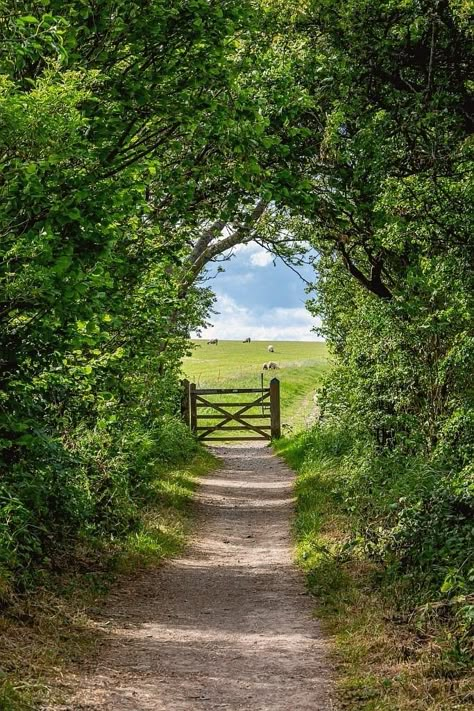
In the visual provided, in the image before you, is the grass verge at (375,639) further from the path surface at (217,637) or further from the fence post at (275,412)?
the fence post at (275,412)

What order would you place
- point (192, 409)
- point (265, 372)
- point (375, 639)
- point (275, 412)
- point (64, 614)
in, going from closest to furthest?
point (375, 639) → point (64, 614) → point (275, 412) → point (192, 409) → point (265, 372)

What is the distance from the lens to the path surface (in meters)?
6.61

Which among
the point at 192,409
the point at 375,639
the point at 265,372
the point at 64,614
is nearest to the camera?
the point at 375,639

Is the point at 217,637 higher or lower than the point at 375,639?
lower

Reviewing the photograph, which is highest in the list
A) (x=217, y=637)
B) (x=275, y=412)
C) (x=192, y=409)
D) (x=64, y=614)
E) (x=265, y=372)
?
(x=265, y=372)

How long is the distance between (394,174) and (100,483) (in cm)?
569

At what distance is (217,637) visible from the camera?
27.6 feet

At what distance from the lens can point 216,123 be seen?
9180mm

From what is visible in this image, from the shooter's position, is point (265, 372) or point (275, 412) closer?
point (275, 412)

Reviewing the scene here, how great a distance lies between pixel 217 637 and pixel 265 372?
46289 mm

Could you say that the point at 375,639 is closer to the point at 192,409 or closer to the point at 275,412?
the point at 275,412

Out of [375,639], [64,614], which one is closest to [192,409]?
[64,614]

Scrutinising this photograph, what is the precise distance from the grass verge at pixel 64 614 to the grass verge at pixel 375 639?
235 centimetres

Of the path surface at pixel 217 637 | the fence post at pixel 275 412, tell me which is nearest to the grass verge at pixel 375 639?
the path surface at pixel 217 637
